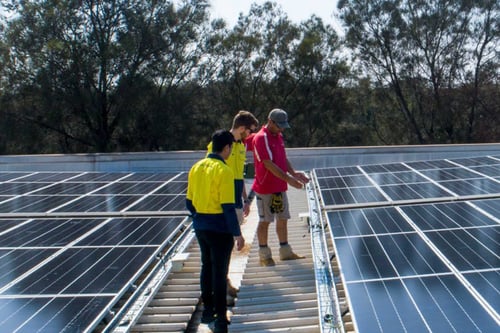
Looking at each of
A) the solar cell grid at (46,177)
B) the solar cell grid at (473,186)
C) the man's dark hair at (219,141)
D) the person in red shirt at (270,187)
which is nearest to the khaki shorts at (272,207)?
the person in red shirt at (270,187)

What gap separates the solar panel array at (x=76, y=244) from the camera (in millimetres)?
4531

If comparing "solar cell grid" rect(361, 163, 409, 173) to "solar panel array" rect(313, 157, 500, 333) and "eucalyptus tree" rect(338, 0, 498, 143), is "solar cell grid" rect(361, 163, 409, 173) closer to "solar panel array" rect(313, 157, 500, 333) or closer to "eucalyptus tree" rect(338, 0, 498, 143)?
"solar panel array" rect(313, 157, 500, 333)

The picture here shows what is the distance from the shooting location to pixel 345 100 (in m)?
33.4

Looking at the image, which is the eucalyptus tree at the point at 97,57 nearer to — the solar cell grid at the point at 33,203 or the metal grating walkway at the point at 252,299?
the solar cell grid at the point at 33,203

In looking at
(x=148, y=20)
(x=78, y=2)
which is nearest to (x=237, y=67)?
(x=148, y=20)

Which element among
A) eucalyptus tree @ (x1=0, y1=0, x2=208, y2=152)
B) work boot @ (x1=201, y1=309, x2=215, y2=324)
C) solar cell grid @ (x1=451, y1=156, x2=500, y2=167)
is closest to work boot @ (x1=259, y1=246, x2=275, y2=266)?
work boot @ (x1=201, y1=309, x2=215, y2=324)

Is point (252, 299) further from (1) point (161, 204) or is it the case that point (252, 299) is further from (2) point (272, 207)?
(1) point (161, 204)

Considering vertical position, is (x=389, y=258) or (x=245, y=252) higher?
Answer: (x=389, y=258)

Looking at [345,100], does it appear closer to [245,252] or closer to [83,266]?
[245,252]

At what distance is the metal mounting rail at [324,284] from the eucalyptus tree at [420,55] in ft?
88.5

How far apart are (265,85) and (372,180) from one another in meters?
23.3

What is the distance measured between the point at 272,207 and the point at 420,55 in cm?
2848

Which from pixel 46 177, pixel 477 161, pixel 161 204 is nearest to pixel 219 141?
pixel 161 204

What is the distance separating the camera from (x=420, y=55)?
3222 cm
